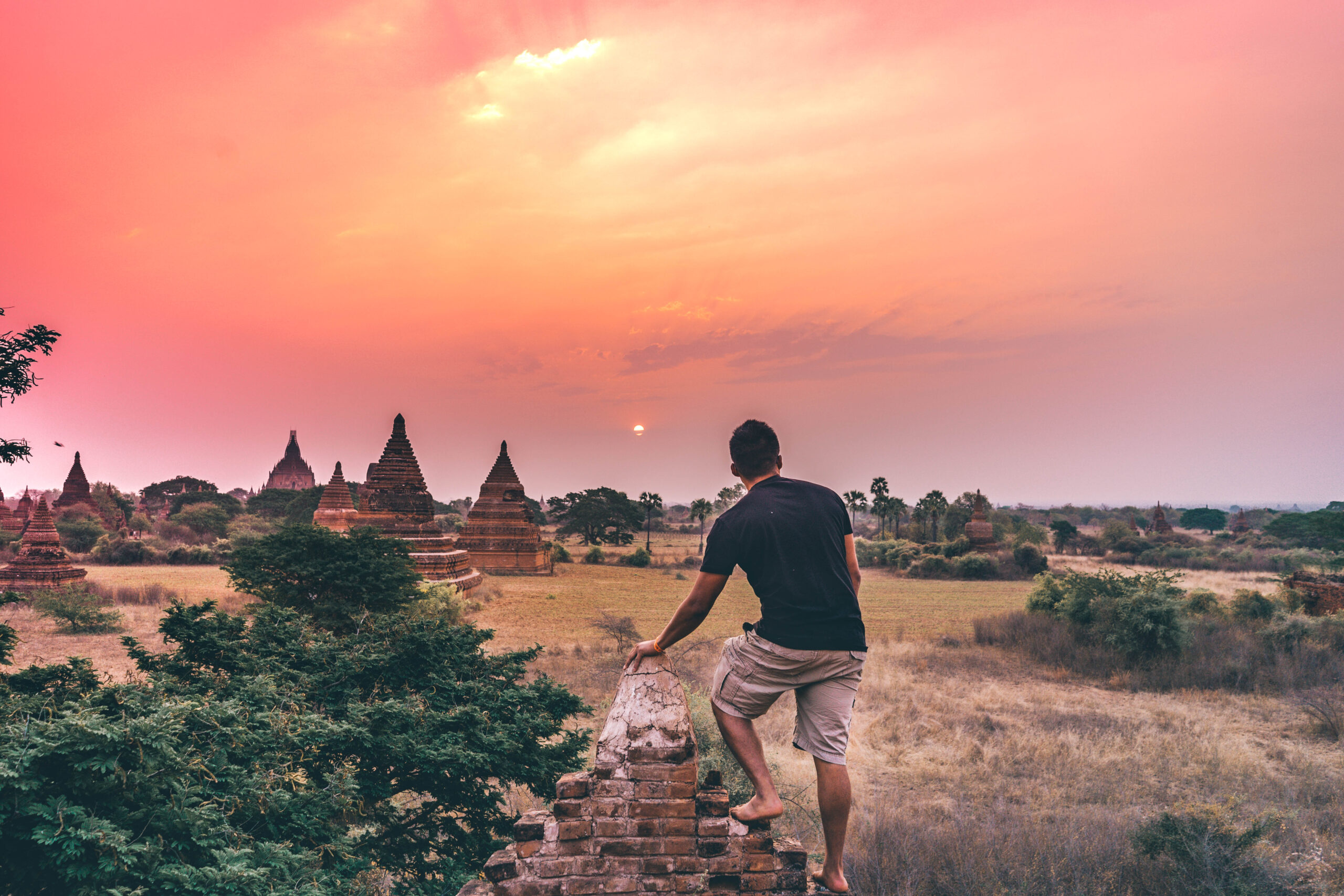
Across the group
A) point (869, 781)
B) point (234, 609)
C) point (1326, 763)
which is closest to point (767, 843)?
point (869, 781)

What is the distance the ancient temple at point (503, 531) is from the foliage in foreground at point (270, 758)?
28.9 metres

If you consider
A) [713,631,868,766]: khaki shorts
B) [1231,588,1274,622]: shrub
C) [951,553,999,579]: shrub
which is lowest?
[951,553,999,579]: shrub

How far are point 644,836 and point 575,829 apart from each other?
303 millimetres

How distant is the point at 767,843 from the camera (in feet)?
10.2

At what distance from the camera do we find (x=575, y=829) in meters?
3.01

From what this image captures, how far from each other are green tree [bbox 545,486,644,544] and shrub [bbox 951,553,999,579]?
92.9 ft

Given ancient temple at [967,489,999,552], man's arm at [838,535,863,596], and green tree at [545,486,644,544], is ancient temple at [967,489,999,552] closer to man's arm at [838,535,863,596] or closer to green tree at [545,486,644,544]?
green tree at [545,486,644,544]

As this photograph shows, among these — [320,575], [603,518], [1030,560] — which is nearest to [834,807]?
[320,575]

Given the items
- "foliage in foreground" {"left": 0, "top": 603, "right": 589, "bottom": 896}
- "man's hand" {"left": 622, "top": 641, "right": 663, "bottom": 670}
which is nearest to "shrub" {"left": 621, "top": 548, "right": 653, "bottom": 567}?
"foliage in foreground" {"left": 0, "top": 603, "right": 589, "bottom": 896}

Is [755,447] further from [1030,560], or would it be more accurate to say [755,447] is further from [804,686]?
[1030,560]

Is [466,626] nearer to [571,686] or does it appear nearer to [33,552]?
[571,686]

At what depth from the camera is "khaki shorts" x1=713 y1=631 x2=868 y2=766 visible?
9.59 ft

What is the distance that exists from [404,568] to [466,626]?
8.92 meters

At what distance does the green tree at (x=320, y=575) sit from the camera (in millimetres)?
13289
